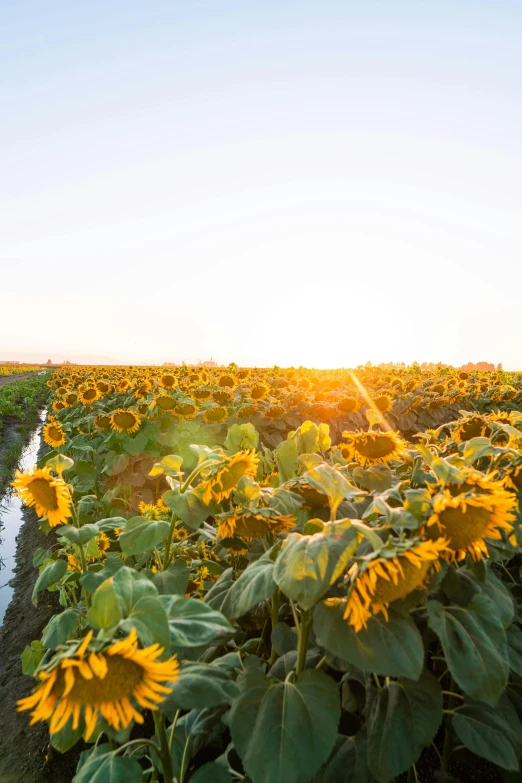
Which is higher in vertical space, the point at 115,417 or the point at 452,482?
the point at 452,482

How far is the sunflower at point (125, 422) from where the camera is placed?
5.81 metres

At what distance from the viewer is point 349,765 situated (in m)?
1.47

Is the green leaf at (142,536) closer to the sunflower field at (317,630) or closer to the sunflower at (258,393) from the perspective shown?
the sunflower field at (317,630)

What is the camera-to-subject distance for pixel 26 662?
10.6ft

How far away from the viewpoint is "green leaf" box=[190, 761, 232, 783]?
4.94ft

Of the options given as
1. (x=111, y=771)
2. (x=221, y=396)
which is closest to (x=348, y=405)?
(x=221, y=396)

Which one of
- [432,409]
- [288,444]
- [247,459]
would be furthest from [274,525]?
[432,409]

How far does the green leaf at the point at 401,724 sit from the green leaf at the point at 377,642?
0.28 m

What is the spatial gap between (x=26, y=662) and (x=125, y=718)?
105 inches

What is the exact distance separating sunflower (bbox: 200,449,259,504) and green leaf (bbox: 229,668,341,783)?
1.96 feet

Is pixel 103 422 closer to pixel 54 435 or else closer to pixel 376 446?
pixel 54 435

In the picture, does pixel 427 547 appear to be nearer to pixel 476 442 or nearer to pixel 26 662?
pixel 476 442

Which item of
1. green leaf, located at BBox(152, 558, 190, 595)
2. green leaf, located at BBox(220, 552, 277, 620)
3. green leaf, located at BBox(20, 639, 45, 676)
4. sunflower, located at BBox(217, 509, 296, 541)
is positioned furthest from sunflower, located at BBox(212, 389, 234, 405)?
green leaf, located at BBox(220, 552, 277, 620)

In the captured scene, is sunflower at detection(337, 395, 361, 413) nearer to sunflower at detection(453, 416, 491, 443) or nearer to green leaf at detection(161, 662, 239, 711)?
sunflower at detection(453, 416, 491, 443)
